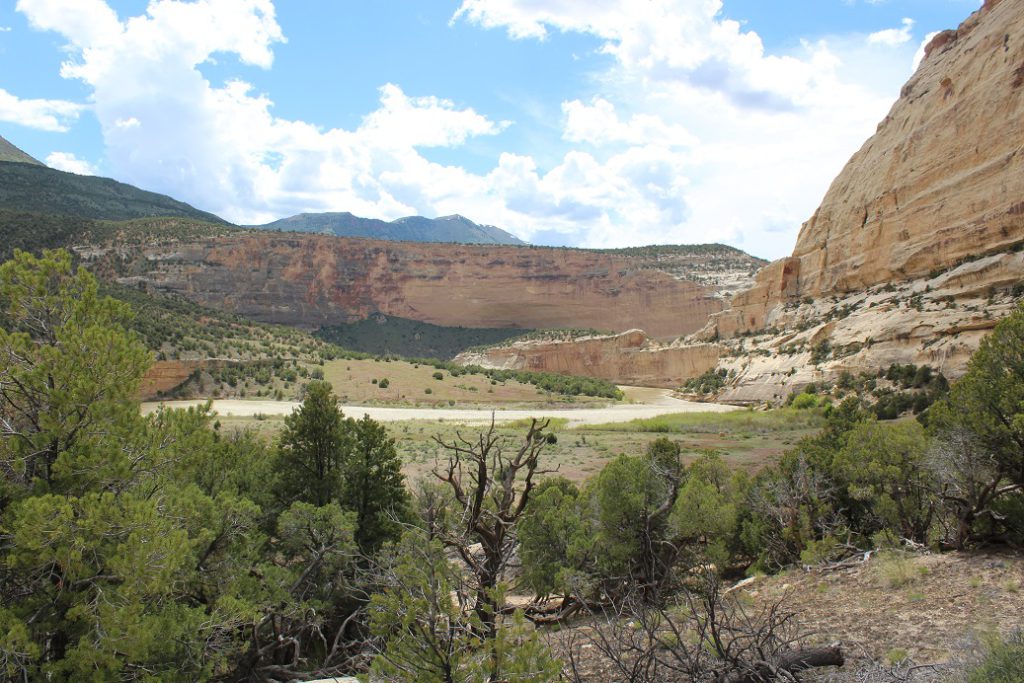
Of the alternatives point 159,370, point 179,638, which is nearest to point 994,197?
point 179,638

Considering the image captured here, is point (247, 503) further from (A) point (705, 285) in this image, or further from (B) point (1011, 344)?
(A) point (705, 285)

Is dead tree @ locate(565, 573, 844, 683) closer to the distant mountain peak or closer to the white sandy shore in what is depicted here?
the white sandy shore

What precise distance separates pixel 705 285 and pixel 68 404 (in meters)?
88.8

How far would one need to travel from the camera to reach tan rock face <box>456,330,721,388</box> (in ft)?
215

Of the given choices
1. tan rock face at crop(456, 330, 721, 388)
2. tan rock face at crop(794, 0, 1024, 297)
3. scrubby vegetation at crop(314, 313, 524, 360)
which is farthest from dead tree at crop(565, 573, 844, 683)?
scrubby vegetation at crop(314, 313, 524, 360)

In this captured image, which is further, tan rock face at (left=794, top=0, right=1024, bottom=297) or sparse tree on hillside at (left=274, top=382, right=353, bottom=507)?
tan rock face at (left=794, top=0, right=1024, bottom=297)

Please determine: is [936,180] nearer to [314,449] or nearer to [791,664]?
[314,449]

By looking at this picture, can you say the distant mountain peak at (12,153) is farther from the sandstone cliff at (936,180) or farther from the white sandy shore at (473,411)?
the sandstone cliff at (936,180)

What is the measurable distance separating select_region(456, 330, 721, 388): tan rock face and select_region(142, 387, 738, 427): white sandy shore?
414 inches

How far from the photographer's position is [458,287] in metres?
96.8

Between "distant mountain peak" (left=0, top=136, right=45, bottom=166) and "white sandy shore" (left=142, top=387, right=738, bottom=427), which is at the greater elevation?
"distant mountain peak" (left=0, top=136, right=45, bottom=166)

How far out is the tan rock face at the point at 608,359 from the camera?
65.6 metres

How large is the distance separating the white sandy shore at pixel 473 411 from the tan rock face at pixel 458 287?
3794cm

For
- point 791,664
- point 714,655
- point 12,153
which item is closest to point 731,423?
point 714,655
